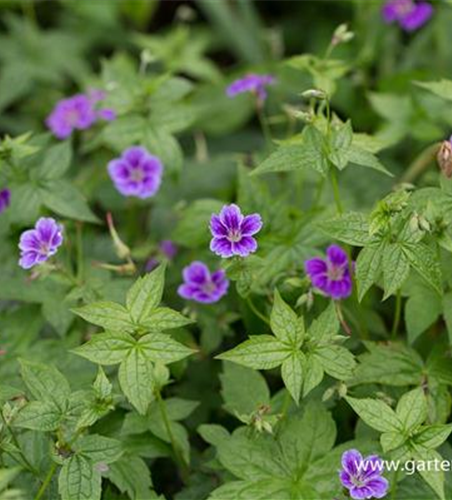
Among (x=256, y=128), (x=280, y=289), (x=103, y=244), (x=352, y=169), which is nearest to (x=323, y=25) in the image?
(x=256, y=128)

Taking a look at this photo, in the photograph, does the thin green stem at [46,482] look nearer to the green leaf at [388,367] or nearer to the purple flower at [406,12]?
the green leaf at [388,367]

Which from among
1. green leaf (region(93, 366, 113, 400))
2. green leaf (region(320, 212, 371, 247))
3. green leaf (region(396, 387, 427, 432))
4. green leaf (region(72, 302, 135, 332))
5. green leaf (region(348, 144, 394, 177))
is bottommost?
green leaf (region(396, 387, 427, 432))

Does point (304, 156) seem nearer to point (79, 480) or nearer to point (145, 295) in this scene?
point (145, 295)

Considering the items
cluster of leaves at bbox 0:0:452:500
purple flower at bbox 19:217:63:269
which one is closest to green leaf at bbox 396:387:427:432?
cluster of leaves at bbox 0:0:452:500

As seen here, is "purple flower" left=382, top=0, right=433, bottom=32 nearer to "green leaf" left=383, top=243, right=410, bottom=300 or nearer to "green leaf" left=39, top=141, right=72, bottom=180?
"green leaf" left=39, top=141, right=72, bottom=180

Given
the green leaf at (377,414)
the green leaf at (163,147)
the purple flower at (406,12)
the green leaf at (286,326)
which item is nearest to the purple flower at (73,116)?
the green leaf at (163,147)

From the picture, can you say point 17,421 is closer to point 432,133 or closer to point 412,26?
point 432,133

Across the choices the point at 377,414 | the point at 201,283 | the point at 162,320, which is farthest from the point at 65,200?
the point at 377,414

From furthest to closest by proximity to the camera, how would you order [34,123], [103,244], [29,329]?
[34,123] < [103,244] < [29,329]
